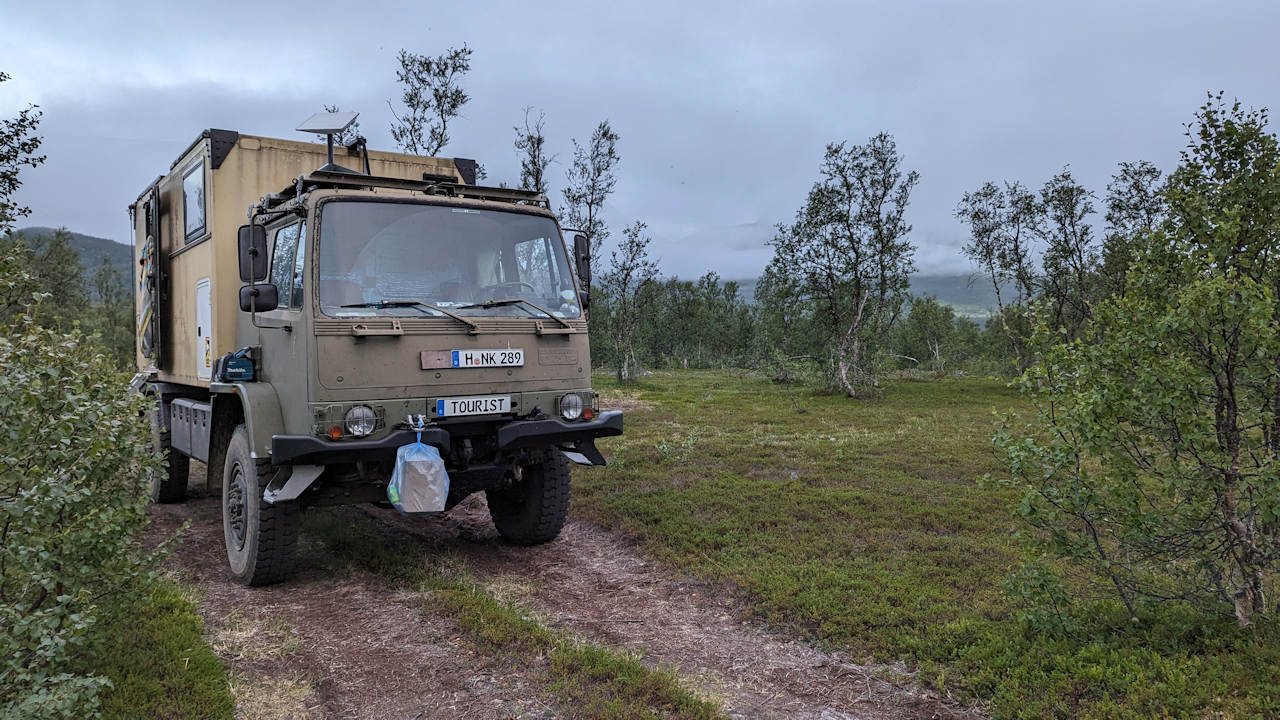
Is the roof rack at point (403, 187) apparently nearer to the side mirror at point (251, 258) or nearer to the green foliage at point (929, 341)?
the side mirror at point (251, 258)

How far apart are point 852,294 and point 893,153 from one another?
4.69 meters

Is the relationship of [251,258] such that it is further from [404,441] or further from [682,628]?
[682,628]

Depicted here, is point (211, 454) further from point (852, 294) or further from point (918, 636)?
point (852, 294)

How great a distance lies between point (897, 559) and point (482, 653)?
374cm

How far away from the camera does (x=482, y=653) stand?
4.61m

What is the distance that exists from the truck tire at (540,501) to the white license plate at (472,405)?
3.27 feet

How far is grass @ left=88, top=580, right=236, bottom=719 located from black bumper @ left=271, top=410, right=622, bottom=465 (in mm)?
1206

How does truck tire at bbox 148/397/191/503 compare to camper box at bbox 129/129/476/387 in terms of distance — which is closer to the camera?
camper box at bbox 129/129/476/387

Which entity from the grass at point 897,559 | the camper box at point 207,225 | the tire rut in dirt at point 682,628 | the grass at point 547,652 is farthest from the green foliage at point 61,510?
the grass at point 897,559

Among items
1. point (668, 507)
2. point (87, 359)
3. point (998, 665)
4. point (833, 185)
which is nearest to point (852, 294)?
point (833, 185)

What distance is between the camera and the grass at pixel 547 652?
396 cm

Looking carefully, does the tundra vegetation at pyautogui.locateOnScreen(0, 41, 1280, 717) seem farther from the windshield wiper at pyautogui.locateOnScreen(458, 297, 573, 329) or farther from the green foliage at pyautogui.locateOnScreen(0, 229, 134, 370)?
the green foliage at pyautogui.locateOnScreen(0, 229, 134, 370)

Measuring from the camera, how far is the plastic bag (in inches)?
204

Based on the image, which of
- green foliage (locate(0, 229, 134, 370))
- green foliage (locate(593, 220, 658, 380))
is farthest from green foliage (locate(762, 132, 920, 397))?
green foliage (locate(0, 229, 134, 370))
